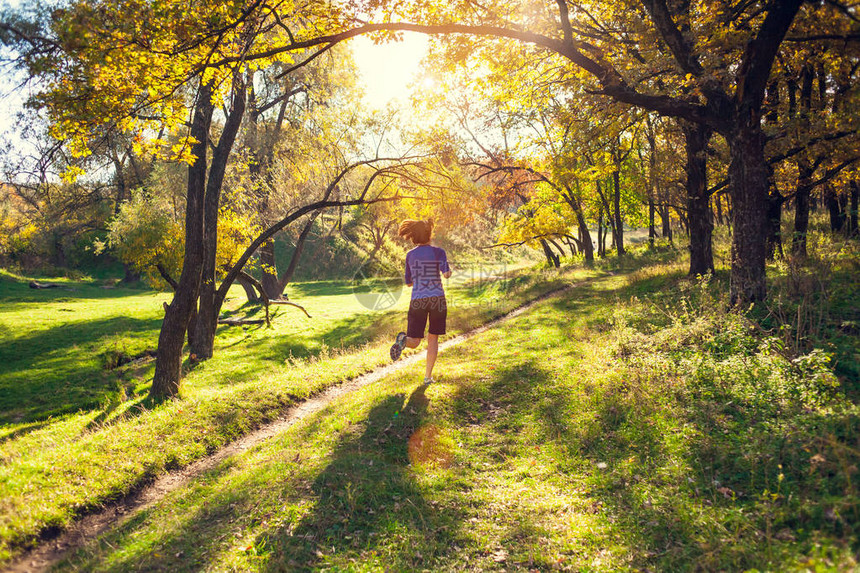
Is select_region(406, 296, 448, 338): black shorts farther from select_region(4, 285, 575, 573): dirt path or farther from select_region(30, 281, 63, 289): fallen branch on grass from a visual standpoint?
select_region(30, 281, 63, 289): fallen branch on grass

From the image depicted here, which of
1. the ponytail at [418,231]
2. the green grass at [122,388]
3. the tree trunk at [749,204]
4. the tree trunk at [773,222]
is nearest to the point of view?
the green grass at [122,388]

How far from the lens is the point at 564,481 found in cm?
468

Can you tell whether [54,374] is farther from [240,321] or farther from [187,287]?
[240,321]

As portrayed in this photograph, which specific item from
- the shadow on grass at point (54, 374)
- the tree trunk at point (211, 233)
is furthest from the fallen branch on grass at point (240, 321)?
the tree trunk at point (211, 233)

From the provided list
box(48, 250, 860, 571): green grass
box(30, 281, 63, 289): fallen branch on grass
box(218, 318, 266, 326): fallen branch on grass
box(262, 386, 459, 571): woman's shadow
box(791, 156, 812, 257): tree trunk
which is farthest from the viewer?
box(30, 281, 63, 289): fallen branch on grass

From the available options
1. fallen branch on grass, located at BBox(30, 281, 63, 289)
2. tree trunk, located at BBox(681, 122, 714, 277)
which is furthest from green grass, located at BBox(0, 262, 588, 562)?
fallen branch on grass, located at BBox(30, 281, 63, 289)

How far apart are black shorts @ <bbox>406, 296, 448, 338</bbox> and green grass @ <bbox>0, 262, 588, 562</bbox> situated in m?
3.02

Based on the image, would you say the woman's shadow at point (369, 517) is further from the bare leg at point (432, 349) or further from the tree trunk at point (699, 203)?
the tree trunk at point (699, 203)

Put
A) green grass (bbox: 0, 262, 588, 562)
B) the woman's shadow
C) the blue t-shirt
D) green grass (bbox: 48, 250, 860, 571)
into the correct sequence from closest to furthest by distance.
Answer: green grass (bbox: 48, 250, 860, 571), the woman's shadow, green grass (bbox: 0, 262, 588, 562), the blue t-shirt

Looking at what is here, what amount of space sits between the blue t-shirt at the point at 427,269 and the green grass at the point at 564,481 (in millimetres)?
1749

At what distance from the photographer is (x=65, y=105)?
614 centimetres

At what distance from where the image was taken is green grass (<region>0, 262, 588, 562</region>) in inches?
204

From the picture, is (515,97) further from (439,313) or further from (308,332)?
(308,332)

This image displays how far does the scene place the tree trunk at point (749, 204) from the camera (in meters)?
7.49
